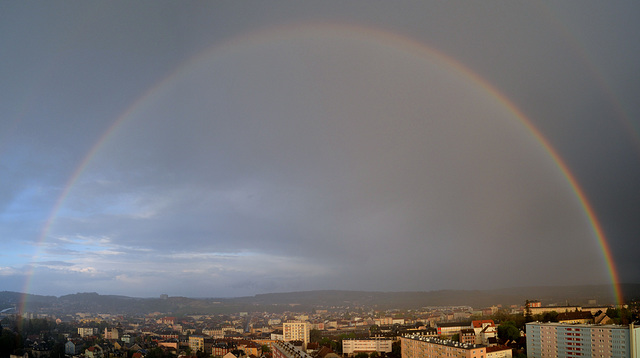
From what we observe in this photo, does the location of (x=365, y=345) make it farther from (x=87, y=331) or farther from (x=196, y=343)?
(x=87, y=331)

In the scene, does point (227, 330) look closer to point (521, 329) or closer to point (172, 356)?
point (172, 356)

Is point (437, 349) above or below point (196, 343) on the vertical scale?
above

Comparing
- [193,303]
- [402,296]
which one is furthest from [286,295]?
[402,296]

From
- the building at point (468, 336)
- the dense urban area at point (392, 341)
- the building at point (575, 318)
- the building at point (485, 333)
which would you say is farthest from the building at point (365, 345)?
the building at point (575, 318)

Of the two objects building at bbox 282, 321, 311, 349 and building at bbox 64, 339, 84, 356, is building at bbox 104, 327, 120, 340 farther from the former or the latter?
building at bbox 282, 321, 311, 349

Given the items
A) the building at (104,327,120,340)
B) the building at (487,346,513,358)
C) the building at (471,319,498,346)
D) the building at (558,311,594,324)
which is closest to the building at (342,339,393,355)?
the building at (471,319,498,346)

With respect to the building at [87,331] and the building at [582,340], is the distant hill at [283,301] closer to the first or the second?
the building at [87,331]

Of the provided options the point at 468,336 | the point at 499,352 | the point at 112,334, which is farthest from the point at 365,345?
the point at 112,334
